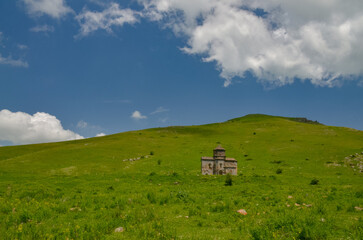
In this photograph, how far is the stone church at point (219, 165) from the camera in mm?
35094

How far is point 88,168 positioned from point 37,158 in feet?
56.9

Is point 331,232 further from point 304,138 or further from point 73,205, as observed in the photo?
point 304,138

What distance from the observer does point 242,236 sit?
7977 mm

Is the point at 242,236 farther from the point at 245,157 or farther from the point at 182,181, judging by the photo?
the point at 245,157

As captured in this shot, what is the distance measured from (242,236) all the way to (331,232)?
3163 mm

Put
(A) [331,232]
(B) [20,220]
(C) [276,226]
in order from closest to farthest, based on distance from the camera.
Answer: (A) [331,232]
(C) [276,226]
(B) [20,220]

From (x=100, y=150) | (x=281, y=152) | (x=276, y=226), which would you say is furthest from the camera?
(x=100, y=150)

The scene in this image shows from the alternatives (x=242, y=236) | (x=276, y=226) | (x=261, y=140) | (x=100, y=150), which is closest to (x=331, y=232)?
(x=276, y=226)

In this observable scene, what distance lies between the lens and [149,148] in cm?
6291

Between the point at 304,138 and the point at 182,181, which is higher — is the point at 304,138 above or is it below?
above

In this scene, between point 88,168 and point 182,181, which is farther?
point 88,168

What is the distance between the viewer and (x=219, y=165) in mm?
35219

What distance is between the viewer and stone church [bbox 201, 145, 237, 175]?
35.1 metres

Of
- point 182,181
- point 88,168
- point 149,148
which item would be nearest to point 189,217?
point 182,181
